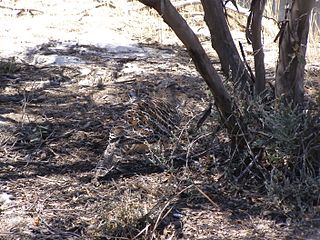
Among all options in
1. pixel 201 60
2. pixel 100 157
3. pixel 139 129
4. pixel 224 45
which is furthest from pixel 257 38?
pixel 100 157

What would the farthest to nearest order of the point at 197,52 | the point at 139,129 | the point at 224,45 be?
the point at 139,129
the point at 224,45
the point at 197,52

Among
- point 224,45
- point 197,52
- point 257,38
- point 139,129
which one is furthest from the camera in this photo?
point 139,129

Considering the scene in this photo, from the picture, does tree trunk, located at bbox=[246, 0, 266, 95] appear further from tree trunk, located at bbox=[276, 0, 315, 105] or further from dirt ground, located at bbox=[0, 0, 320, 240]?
dirt ground, located at bbox=[0, 0, 320, 240]

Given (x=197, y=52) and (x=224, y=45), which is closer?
(x=197, y=52)

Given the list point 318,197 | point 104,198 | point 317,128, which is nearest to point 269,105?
point 317,128

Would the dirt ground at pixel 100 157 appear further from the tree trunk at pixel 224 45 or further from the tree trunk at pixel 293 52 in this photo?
the tree trunk at pixel 293 52

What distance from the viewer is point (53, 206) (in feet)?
13.3

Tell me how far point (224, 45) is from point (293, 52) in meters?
0.50

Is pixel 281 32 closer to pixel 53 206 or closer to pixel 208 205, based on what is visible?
pixel 208 205

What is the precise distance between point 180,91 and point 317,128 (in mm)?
1995

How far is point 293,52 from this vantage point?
4168 mm

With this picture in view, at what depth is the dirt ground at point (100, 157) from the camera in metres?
3.78

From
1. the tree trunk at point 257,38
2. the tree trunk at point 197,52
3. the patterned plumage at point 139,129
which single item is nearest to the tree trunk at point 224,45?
the tree trunk at point 257,38

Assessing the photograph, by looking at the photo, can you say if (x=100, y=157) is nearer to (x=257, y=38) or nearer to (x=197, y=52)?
(x=197, y=52)
